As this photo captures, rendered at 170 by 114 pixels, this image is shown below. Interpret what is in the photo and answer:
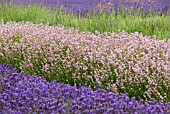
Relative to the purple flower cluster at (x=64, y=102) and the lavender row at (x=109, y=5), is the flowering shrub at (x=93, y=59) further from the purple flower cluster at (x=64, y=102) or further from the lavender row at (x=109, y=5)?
the lavender row at (x=109, y=5)

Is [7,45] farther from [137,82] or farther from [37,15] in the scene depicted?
[37,15]

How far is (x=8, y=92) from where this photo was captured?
13.1 feet

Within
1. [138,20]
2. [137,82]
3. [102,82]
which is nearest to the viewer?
[137,82]

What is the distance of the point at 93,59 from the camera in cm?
531

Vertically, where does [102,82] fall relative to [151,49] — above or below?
below

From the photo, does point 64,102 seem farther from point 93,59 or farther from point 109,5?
point 109,5

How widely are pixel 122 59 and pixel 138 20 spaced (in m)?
2.69

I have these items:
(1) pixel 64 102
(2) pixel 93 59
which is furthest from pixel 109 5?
(1) pixel 64 102

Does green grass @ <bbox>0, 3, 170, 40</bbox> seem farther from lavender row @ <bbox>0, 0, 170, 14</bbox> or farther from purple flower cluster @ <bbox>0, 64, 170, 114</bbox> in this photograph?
purple flower cluster @ <bbox>0, 64, 170, 114</bbox>

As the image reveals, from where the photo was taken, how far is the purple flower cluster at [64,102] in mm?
3426

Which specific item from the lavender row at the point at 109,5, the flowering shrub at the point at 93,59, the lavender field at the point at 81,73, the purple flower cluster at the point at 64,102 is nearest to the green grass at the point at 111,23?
the lavender field at the point at 81,73

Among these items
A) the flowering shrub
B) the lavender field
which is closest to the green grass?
the lavender field

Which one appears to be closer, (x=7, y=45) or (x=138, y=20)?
(x=7, y=45)

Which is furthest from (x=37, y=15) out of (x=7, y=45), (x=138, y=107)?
(x=138, y=107)
